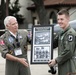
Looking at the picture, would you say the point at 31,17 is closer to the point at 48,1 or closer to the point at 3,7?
the point at 48,1

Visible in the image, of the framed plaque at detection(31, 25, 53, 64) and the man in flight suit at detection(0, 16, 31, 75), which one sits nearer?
the man in flight suit at detection(0, 16, 31, 75)

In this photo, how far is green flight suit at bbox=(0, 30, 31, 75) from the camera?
5773 mm

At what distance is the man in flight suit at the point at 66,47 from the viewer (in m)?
5.05

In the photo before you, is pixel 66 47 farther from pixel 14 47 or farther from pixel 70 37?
pixel 14 47

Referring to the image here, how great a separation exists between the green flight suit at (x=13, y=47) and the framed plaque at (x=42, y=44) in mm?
222

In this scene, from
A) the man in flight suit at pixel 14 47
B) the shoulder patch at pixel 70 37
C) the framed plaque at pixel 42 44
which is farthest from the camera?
the framed plaque at pixel 42 44

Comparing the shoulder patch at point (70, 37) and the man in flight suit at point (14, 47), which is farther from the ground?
the shoulder patch at point (70, 37)

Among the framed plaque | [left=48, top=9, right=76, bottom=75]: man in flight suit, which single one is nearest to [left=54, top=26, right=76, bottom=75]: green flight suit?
[left=48, top=9, right=76, bottom=75]: man in flight suit

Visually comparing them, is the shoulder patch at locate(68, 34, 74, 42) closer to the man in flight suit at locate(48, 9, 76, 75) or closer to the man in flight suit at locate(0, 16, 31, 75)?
the man in flight suit at locate(48, 9, 76, 75)

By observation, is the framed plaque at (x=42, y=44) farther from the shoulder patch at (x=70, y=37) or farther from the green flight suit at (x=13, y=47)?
the shoulder patch at (x=70, y=37)

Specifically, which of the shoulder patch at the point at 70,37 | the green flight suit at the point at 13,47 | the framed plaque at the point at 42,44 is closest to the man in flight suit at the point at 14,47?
the green flight suit at the point at 13,47

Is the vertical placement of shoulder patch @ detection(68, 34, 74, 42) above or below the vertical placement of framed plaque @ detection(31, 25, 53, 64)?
above

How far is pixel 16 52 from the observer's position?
5.75m

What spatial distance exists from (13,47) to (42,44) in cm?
55
